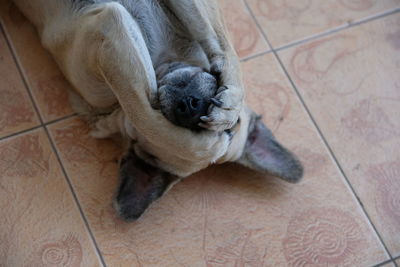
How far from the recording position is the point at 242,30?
2344mm

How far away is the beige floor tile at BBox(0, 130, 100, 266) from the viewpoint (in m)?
1.97

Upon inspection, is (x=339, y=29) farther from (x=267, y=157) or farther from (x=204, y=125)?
(x=204, y=125)

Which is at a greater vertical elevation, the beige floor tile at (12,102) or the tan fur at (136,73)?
the tan fur at (136,73)

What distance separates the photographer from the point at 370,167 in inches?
86.0

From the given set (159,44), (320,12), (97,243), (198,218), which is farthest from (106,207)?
(320,12)

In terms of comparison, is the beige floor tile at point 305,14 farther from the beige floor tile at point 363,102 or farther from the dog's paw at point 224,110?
the dog's paw at point 224,110

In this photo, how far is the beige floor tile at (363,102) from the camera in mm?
2152

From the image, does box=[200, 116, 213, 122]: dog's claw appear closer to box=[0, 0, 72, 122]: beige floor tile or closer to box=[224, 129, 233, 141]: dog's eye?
box=[224, 129, 233, 141]: dog's eye

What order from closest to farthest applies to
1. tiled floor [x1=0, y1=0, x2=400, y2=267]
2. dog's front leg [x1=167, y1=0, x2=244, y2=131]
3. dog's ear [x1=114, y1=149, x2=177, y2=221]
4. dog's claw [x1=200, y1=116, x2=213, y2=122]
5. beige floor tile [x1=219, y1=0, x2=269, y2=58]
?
dog's claw [x1=200, y1=116, x2=213, y2=122] < dog's front leg [x1=167, y1=0, x2=244, y2=131] < dog's ear [x1=114, y1=149, x2=177, y2=221] < tiled floor [x1=0, y1=0, x2=400, y2=267] < beige floor tile [x1=219, y1=0, x2=269, y2=58]

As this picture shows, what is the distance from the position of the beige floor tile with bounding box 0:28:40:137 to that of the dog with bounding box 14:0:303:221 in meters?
0.19

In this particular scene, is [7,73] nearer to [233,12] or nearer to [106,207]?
[106,207]

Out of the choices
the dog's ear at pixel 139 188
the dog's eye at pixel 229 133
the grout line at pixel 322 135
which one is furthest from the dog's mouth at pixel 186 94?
the grout line at pixel 322 135

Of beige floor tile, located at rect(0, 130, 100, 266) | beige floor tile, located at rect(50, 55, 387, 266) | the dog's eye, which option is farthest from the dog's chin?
beige floor tile, located at rect(0, 130, 100, 266)

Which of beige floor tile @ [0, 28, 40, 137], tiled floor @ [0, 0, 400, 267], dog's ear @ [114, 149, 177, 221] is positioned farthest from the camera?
beige floor tile @ [0, 28, 40, 137]
